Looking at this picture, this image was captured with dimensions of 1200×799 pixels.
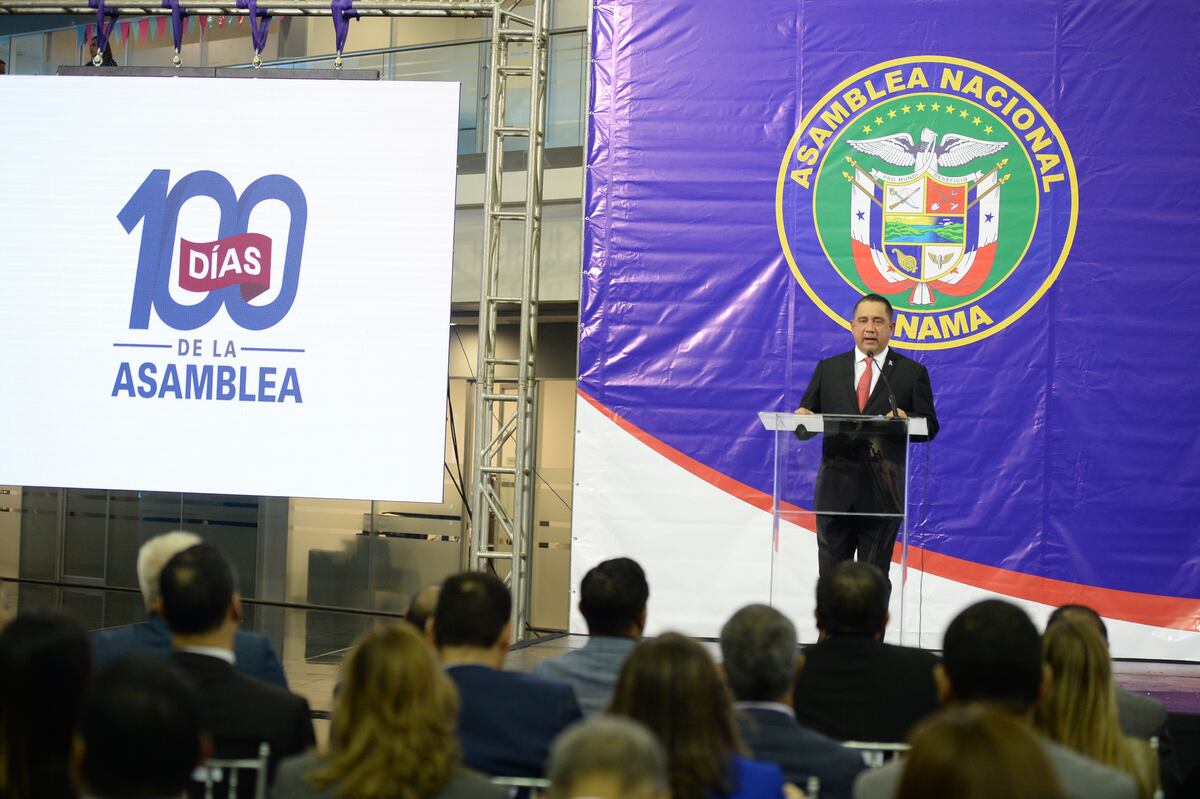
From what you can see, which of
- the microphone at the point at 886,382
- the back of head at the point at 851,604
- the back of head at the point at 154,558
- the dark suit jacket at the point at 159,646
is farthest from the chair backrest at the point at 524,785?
the microphone at the point at 886,382

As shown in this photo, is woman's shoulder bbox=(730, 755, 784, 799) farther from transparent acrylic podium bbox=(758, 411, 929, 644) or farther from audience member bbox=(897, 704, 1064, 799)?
transparent acrylic podium bbox=(758, 411, 929, 644)

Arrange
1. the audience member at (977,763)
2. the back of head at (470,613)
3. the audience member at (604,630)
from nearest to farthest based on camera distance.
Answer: the audience member at (977,763) → the back of head at (470,613) → the audience member at (604,630)

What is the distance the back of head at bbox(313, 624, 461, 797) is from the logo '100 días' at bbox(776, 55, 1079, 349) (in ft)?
15.8

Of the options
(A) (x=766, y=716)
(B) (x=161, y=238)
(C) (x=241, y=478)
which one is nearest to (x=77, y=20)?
(B) (x=161, y=238)

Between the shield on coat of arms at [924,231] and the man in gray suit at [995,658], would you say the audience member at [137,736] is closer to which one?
the man in gray suit at [995,658]

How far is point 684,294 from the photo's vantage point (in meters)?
6.48

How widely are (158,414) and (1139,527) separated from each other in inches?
195

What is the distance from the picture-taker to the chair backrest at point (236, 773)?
87.2 inches

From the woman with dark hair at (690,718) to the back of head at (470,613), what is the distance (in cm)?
59

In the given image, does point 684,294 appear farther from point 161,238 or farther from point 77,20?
point 77,20

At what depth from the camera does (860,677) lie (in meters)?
2.76

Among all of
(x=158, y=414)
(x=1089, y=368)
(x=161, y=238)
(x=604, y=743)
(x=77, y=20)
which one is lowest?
(x=604, y=743)

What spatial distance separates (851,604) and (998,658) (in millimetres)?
646

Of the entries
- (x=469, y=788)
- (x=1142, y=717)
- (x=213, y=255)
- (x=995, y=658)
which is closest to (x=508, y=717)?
(x=469, y=788)
